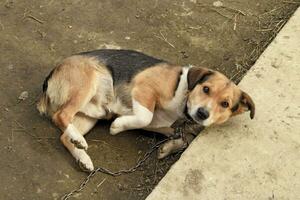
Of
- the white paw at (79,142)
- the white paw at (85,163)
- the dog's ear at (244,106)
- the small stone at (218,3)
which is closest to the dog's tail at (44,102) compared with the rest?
the white paw at (79,142)

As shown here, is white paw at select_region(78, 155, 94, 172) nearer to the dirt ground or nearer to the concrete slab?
the dirt ground

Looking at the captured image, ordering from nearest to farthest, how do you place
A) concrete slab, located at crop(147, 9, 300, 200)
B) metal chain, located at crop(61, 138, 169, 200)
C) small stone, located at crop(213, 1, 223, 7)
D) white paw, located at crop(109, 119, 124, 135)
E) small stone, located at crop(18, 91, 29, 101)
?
concrete slab, located at crop(147, 9, 300, 200)
metal chain, located at crop(61, 138, 169, 200)
white paw, located at crop(109, 119, 124, 135)
small stone, located at crop(18, 91, 29, 101)
small stone, located at crop(213, 1, 223, 7)

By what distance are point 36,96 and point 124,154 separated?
1204 mm

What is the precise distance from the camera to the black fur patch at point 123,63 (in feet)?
18.1

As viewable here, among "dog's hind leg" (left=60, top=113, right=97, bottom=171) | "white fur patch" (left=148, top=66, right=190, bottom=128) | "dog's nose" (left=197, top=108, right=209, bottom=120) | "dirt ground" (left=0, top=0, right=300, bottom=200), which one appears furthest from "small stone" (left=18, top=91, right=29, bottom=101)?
"dog's nose" (left=197, top=108, right=209, bottom=120)

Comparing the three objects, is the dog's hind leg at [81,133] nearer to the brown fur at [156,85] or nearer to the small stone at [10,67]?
the brown fur at [156,85]

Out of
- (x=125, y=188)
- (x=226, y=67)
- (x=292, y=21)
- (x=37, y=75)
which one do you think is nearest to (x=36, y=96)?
(x=37, y=75)

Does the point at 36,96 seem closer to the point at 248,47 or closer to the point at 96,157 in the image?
the point at 96,157

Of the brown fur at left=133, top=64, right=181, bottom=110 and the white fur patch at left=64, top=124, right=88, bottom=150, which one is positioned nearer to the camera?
the white fur patch at left=64, top=124, right=88, bottom=150

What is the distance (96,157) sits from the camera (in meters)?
5.34

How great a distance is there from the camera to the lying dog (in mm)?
5137

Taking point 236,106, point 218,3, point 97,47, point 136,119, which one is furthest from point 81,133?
point 218,3

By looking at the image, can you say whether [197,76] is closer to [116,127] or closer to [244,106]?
[244,106]

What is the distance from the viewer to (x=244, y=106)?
5.25m
